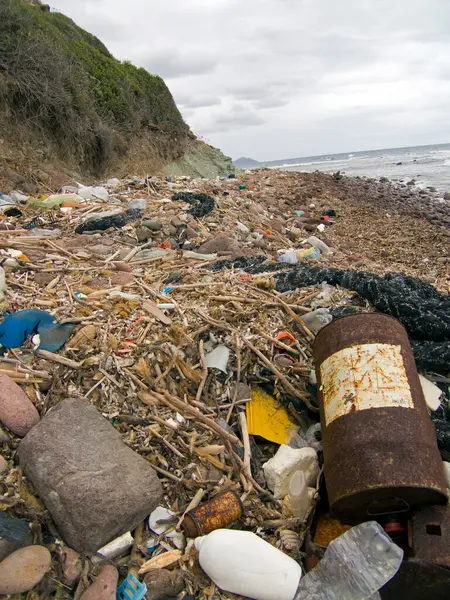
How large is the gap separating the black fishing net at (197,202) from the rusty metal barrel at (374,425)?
17.2ft

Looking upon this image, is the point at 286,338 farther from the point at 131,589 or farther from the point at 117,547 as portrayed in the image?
the point at 131,589

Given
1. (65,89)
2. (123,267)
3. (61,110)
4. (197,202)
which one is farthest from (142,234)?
(65,89)

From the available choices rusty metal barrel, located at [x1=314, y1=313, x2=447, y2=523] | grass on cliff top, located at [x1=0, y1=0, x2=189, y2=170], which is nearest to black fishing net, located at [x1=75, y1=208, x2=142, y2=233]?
rusty metal barrel, located at [x1=314, y1=313, x2=447, y2=523]

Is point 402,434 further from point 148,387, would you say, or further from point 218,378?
point 148,387

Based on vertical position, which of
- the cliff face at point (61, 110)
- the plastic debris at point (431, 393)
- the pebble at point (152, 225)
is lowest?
the plastic debris at point (431, 393)

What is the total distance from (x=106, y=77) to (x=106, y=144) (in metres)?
4.65

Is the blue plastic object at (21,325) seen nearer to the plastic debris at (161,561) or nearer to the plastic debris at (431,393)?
the plastic debris at (161,561)

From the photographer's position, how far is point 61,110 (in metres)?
12.4

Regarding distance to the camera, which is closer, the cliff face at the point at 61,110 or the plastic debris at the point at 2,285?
the plastic debris at the point at 2,285

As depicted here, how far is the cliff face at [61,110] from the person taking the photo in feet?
36.5

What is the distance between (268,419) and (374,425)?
89 cm

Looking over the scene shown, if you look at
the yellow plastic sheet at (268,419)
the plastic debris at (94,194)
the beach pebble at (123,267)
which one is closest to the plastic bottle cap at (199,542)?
the yellow plastic sheet at (268,419)

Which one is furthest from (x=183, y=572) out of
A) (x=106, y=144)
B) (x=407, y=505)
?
(x=106, y=144)

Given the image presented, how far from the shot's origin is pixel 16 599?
1979mm
